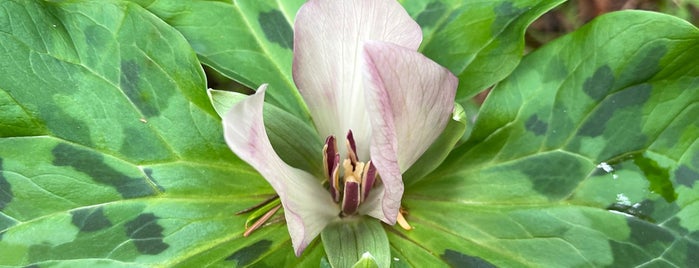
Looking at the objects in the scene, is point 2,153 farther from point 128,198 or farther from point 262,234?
point 262,234

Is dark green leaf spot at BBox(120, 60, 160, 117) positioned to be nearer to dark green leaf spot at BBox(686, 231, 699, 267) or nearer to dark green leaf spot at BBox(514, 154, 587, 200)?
dark green leaf spot at BBox(514, 154, 587, 200)

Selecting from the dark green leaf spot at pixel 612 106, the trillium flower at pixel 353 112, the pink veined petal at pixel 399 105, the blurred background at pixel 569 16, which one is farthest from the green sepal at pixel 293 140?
the blurred background at pixel 569 16

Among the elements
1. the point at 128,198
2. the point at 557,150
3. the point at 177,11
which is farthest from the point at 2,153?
the point at 557,150

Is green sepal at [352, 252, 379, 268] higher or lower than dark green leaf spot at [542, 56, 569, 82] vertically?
lower

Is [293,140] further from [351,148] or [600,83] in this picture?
[600,83]

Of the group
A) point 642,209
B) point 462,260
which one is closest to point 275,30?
point 462,260

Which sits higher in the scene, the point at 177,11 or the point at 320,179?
the point at 177,11

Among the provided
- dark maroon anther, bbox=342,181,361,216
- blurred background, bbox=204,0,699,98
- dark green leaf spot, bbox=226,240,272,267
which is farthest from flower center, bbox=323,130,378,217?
blurred background, bbox=204,0,699,98
